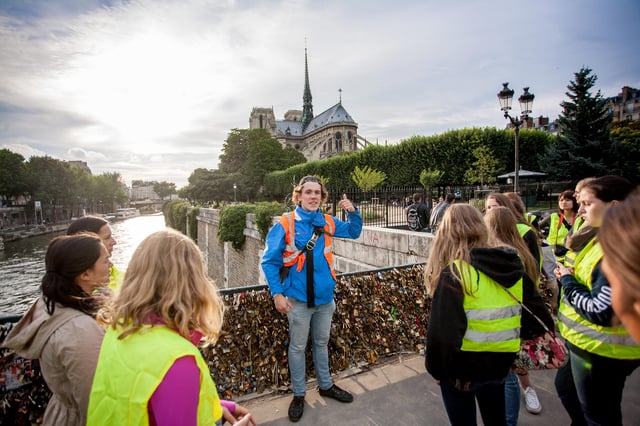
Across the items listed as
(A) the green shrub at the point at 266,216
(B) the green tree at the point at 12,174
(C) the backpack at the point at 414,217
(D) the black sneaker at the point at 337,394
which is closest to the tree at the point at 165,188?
(B) the green tree at the point at 12,174

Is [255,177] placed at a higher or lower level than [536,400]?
higher

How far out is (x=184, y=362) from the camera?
1104 mm

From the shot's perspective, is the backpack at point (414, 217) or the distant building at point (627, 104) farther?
the distant building at point (627, 104)

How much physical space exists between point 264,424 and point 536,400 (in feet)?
7.48

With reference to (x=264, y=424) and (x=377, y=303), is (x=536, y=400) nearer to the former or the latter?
(x=377, y=303)

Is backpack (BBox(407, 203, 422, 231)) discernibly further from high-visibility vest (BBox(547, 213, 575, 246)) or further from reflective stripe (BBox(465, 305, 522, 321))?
reflective stripe (BBox(465, 305, 522, 321))

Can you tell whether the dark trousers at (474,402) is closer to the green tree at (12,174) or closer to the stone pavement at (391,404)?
the stone pavement at (391,404)

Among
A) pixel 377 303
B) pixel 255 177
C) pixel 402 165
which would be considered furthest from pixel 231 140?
pixel 377 303

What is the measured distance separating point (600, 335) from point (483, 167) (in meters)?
21.5

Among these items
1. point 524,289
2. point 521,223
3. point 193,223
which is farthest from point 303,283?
point 193,223

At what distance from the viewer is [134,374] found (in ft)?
3.57

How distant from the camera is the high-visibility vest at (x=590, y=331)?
1724 millimetres

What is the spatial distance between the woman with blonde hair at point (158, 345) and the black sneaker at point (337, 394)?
196cm

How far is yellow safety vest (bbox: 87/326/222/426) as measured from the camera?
3.51ft
